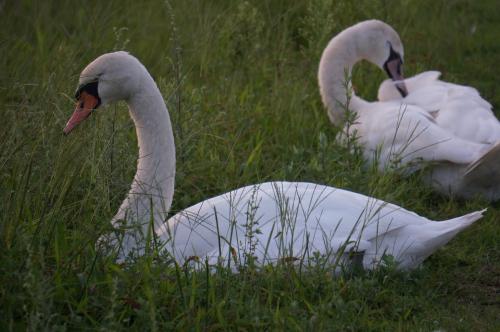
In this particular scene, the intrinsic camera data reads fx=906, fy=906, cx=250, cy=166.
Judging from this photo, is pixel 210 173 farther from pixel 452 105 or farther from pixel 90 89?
pixel 452 105

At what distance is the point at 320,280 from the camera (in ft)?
12.6

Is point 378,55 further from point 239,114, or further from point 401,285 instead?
point 401,285

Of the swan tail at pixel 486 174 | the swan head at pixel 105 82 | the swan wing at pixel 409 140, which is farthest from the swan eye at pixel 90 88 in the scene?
the swan tail at pixel 486 174

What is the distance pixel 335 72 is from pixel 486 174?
1.67 m

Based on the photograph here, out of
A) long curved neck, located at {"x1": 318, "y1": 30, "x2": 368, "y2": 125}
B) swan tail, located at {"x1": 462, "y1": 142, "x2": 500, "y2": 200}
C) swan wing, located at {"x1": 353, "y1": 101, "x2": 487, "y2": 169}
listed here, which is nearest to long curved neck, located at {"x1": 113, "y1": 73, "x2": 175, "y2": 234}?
swan wing, located at {"x1": 353, "y1": 101, "x2": 487, "y2": 169}

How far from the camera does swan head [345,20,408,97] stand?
6.89 metres

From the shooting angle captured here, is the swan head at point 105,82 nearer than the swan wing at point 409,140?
Yes

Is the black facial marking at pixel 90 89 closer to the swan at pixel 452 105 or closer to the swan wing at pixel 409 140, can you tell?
the swan wing at pixel 409 140

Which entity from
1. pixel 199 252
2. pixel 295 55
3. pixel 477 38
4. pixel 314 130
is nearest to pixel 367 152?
pixel 314 130

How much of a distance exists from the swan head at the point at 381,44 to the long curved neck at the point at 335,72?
7cm

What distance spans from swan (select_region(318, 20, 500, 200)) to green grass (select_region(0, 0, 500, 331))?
0.14m

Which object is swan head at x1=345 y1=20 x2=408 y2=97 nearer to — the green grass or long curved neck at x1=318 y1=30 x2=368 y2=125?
long curved neck at x1=318 y1=30 x2=368 y2=125

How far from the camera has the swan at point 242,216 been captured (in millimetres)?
4043

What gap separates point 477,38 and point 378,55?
1824mm
